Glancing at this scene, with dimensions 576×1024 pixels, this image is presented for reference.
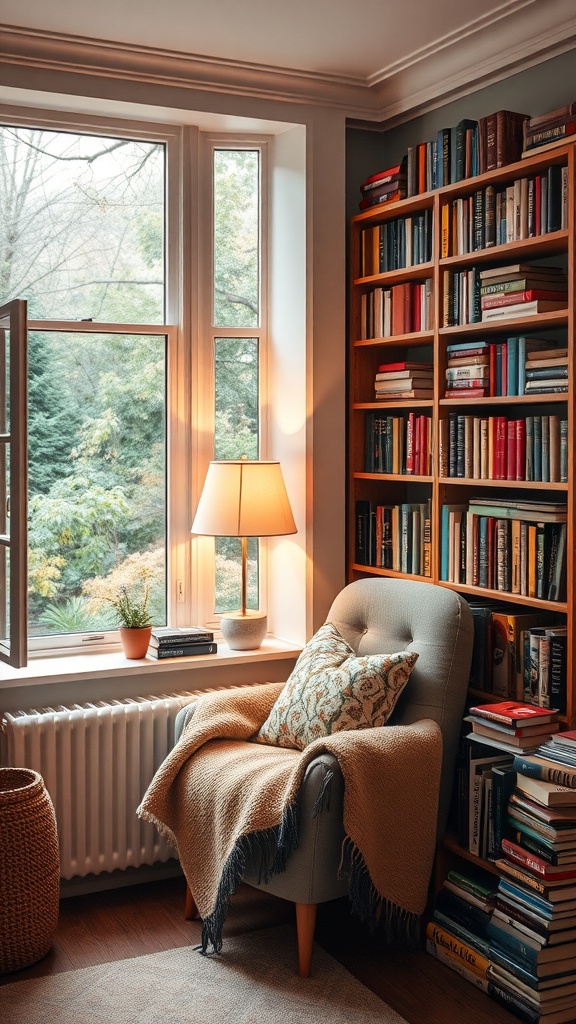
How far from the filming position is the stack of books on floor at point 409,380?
344cm

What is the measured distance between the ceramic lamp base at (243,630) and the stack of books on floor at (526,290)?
1.36 meters

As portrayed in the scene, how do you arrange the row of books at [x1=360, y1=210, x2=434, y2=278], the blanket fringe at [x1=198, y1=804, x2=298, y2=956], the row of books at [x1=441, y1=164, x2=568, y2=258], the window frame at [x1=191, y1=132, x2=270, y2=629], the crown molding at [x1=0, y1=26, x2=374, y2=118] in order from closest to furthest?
1. the blanket fringe at [x1=198, y1=804, x2=298, y2=956]
2. the row of books at [x1=441, y1=164, x2=568, y2=258]
3. the crown molding at [x1=0, y1=26, x2=374, y2=118]
4. the row of books at [x1=360, y1=210, x2=434, y2=278]
5. the window frame at [x1=191, y1=132, x2=270, y2=629]

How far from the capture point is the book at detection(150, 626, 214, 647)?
3420 millimetres

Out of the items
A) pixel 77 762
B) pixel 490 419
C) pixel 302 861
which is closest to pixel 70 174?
pixel 490 419

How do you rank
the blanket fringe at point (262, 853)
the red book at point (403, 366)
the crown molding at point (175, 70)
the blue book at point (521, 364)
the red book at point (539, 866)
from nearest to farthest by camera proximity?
the red book at point (539, 866)
the blanket fringe at point (262, 853)
the blue book at point (521, 364)
the crown molding at point (175, 70)
the red book at point (403, 366)

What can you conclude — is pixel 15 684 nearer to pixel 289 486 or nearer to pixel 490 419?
pixel 289 486

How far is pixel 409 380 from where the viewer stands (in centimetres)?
344

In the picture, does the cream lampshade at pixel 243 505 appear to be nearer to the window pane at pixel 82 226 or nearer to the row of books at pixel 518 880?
the window pane at pixel 82 226

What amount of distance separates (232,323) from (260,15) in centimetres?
113

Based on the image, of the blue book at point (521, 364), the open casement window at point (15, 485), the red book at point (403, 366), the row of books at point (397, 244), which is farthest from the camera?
the red book at point (403, 366)

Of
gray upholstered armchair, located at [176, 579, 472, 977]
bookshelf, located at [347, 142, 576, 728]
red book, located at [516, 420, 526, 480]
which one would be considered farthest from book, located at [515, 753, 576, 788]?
red book, located at [516, 420, 526, 480]

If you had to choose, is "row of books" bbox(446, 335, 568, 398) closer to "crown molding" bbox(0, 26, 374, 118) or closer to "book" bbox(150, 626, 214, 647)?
"crown molding" bbox(0, 26, 374, 118)

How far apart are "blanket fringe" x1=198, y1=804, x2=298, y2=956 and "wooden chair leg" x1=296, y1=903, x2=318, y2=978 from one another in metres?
0.13

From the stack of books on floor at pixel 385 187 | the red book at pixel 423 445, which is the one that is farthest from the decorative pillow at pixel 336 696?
the stack of books on floor at pixel 385 187
